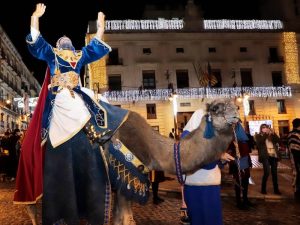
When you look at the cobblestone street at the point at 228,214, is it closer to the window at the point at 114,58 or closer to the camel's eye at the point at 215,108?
the camel's eye at the point at 215,108

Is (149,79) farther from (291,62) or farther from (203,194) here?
(203,194)

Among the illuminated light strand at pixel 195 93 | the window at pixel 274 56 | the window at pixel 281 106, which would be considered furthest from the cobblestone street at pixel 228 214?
the window at pixel 274 56

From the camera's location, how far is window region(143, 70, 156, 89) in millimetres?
40281

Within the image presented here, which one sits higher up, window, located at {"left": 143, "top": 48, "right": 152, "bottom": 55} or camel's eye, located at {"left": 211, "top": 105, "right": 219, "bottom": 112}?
window, located at {"left": 143, "top": 48, "right": 152, "bottom": 55}

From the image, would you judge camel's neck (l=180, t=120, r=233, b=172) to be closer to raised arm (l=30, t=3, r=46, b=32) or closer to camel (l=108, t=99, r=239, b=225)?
camel (l=108, t=99, r=239, b=225)

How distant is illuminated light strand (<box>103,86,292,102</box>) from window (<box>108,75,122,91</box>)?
87 centimetres

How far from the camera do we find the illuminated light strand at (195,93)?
38.9 meters

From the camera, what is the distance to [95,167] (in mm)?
4191

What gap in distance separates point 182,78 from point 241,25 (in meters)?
8.73

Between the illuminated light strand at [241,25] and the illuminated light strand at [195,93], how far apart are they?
6613 millimetres

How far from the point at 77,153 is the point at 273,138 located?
28.3 ft

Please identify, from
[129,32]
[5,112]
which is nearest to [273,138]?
[129,32]

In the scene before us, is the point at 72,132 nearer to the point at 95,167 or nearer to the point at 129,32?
the point at 95,167

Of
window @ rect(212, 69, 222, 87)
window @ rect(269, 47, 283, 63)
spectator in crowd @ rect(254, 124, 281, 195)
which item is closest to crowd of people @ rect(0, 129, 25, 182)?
spectator in crowd @ rect(254, 124, 281, 195)
